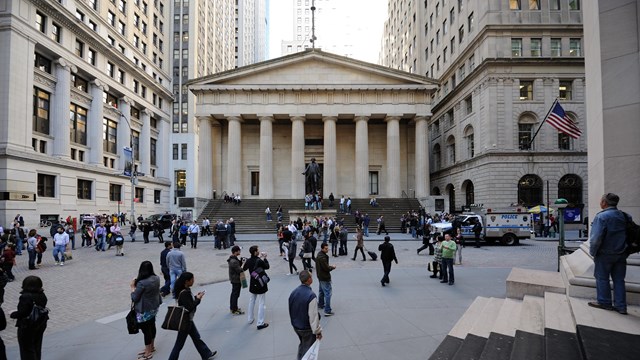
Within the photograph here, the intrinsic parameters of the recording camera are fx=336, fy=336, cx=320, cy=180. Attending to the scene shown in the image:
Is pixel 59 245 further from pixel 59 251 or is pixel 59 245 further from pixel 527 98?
pixel 527 98

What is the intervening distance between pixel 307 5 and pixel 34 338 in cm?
13872

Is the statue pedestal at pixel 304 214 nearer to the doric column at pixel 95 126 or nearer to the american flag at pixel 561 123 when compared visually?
the american flag at pixel 561 123

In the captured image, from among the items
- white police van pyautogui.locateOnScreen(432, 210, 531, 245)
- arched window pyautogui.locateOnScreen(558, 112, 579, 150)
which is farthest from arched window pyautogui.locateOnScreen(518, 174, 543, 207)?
white police van pyautogui.locateOnScreen(432, 210, 531, 245)

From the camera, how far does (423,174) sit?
39.1 metres

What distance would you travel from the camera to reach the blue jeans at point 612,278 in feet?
16.2

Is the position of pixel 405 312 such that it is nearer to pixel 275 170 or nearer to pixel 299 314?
pixel 299 314

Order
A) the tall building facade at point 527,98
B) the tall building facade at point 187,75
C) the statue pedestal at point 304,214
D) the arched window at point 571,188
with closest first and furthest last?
the statue pedestal at point 304,214
the tall building facade at point 527,98
the arched window at point 571,188
the tall building facade at point 187,75

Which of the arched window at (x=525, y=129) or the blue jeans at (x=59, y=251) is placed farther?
the arched window at (x=525, y=129)

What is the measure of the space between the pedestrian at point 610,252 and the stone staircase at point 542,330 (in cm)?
20

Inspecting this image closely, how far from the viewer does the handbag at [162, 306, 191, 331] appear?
5.12 m

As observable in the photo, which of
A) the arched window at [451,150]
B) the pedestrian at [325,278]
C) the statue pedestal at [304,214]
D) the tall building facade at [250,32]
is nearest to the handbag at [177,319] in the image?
the pedestrian at [325,278]

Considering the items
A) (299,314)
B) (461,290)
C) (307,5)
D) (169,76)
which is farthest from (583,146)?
(307,5)

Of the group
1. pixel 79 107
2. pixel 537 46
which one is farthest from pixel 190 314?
pixel 79 107

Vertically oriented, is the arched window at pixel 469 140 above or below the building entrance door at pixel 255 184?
above
